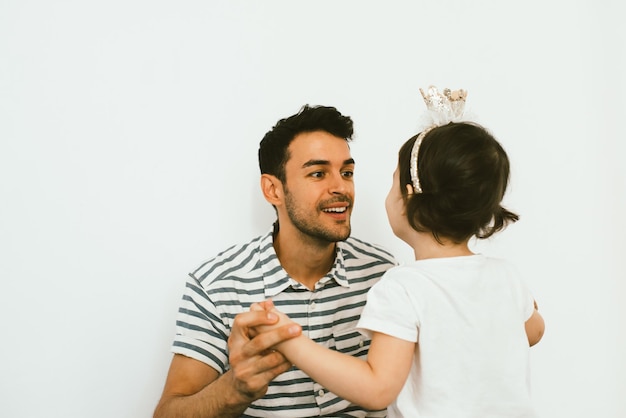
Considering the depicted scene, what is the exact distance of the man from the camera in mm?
1431

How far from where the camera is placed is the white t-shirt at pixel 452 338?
3.49 feet

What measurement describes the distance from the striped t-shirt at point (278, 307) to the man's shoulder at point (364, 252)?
0.18 feet

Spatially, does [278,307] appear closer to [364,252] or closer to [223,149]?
[364,252]

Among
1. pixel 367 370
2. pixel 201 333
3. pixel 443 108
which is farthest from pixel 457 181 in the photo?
pixel 201 333

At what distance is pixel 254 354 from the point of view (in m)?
1.15

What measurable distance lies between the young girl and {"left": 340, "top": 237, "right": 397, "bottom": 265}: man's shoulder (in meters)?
0.48

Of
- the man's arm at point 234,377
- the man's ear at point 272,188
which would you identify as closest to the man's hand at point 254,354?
the man's arm at point 234,377

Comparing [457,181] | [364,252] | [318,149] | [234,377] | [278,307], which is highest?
[318,149]

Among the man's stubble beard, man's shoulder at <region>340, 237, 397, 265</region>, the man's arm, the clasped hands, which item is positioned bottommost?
the man's arm

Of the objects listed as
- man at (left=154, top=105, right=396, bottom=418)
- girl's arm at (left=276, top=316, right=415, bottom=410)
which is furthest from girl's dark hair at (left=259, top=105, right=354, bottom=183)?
girl's arm at (left=276, top=316, right=415, bottom=410)

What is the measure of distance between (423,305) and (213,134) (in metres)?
1.00

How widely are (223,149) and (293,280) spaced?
53 cm

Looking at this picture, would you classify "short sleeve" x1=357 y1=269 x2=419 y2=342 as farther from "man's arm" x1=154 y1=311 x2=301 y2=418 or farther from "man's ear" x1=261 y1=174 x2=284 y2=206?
"man's ear" x1=261 y1=174 x2=284 y2=206

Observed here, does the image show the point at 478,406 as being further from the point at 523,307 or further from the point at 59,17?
the point at 59,17
